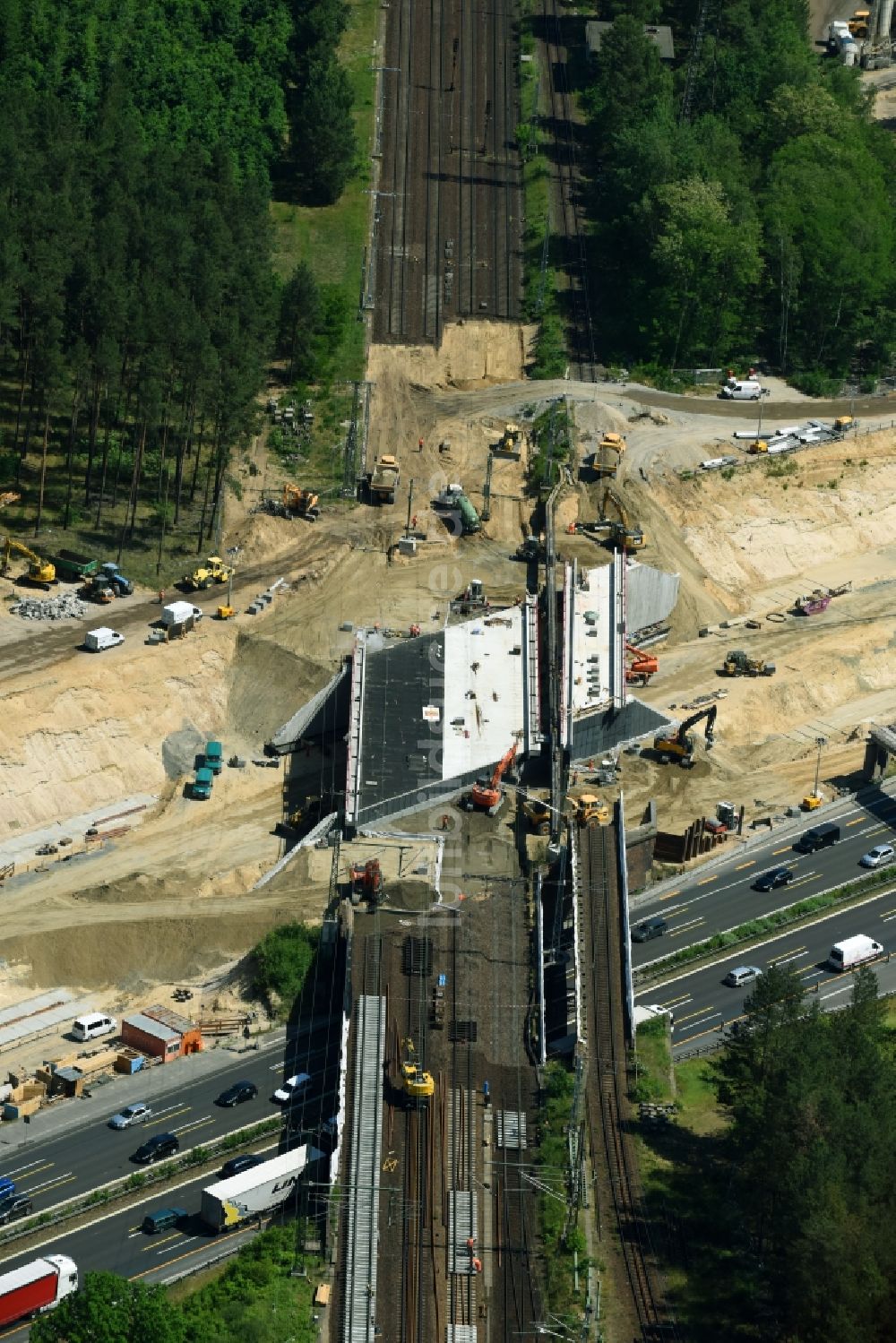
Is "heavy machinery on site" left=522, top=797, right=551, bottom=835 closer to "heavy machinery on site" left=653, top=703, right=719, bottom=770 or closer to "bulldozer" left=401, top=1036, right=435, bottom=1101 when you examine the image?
"heavy machinery on site" left=653, top=703, right=719, bottom=770

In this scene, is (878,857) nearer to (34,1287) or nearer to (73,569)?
(73,569)

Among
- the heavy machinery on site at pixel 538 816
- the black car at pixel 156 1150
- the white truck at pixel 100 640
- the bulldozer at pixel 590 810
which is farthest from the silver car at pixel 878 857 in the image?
the black car at pixel 156 1150

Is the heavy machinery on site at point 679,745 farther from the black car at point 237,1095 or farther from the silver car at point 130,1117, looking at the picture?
the silver car at point 130,1117

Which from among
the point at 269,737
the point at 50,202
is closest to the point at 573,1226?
the point at 269,737

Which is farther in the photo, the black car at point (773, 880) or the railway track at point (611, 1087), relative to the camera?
the black car at point (773, 880)

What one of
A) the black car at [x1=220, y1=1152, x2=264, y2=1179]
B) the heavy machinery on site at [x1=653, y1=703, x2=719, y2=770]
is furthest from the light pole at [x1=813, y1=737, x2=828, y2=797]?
the black car at [x1=220, y1=1152, x2=264, y2=1179]
